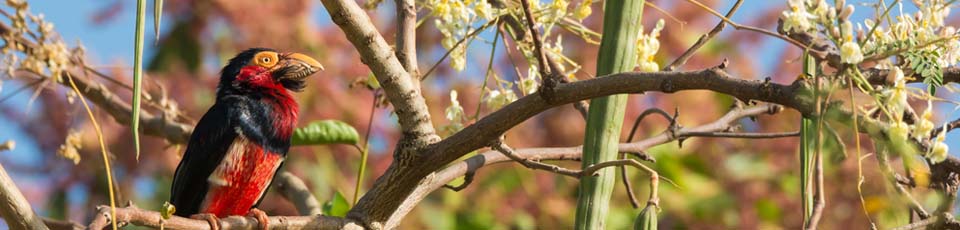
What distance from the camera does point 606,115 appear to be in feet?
6.02

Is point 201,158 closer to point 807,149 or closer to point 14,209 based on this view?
point 14,209

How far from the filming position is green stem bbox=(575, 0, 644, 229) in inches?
69.6

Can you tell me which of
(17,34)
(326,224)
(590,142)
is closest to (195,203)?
(17,34)

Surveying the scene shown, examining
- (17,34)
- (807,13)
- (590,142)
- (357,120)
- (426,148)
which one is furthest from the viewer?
(357,120)

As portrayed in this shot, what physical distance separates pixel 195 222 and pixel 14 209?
28cm

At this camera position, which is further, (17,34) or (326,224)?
(17,34)

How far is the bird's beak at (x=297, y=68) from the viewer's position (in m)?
3.28

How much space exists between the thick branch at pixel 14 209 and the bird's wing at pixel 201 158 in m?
1.07

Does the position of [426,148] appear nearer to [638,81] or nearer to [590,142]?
[590,142]

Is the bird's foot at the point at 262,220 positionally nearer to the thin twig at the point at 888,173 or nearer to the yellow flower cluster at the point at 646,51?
the yellow flower cluster at the point at 646,51

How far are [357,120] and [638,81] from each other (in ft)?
12.7

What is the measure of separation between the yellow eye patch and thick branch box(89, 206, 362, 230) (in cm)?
89

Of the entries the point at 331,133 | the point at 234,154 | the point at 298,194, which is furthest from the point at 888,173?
the point at 298,194

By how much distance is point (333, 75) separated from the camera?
18.7ft
